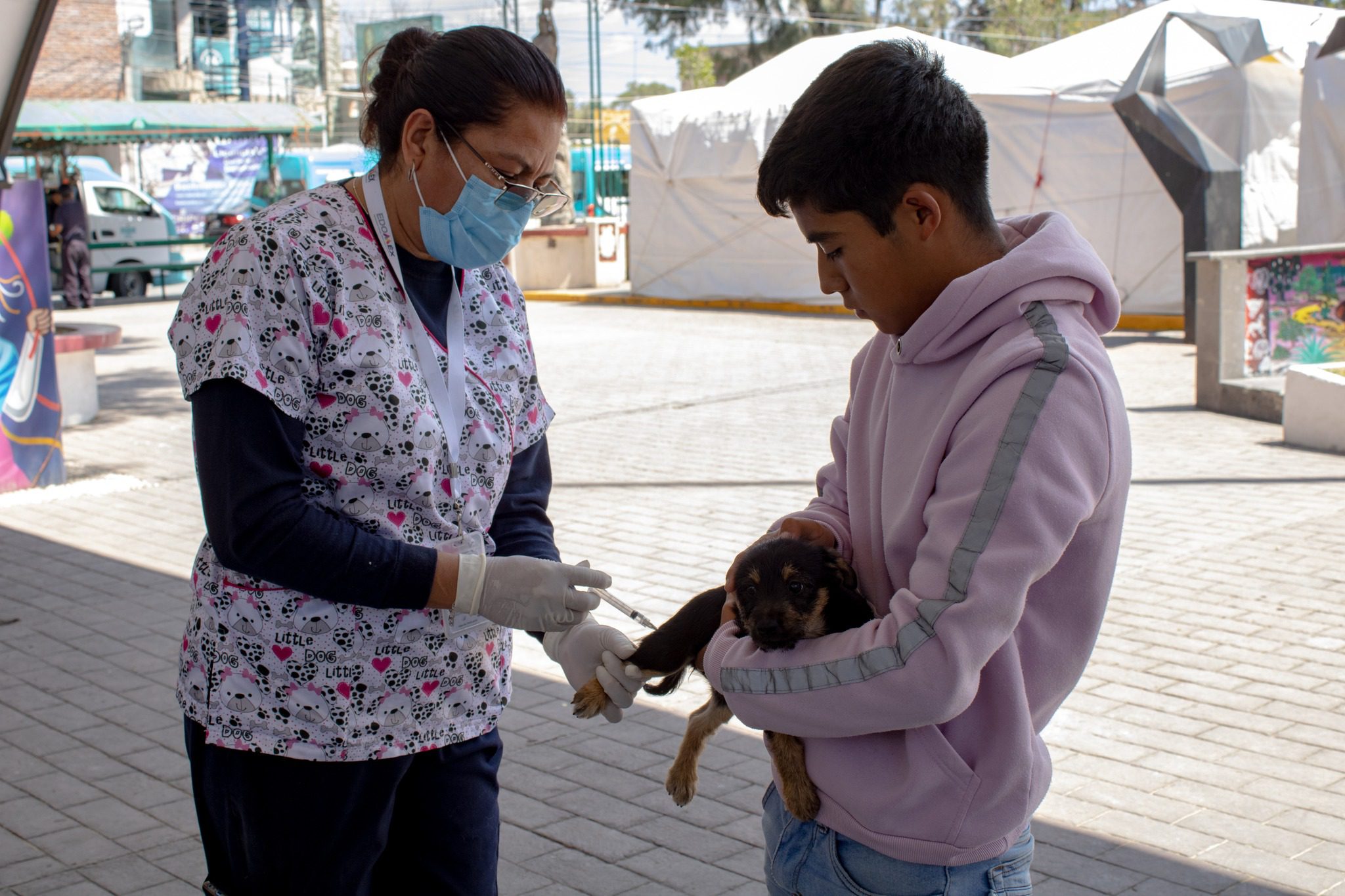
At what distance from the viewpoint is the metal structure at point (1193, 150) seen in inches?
587

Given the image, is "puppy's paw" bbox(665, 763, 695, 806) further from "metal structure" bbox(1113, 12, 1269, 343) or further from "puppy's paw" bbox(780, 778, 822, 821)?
"metal structure" bbox(1113, 12, 1269, 343)

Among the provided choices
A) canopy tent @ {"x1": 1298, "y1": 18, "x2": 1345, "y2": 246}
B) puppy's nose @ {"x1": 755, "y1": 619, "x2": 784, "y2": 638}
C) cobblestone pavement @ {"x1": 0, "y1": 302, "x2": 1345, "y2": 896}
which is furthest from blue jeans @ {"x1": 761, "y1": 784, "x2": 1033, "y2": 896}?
canopy tent @ {"x1": 1298, "y1": 18, "x2": 1345, "y2": 246}

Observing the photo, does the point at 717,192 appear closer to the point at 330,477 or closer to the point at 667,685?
the point at 667,685

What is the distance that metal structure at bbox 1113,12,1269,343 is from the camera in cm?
1492

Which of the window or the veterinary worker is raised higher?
the window

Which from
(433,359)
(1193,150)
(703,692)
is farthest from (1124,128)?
(433,359)

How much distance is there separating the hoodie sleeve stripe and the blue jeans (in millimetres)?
326

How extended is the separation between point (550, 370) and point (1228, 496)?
26.6 feet

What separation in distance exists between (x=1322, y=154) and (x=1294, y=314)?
6.16 m

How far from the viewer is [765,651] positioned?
175cm

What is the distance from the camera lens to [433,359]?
2287 millimetres

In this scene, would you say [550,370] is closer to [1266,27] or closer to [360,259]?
[1266,27]

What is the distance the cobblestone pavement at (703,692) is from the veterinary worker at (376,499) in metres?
1.59

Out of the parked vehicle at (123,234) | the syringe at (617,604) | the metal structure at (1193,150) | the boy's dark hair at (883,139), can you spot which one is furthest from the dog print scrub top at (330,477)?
the parked vehicle at (123,234)
